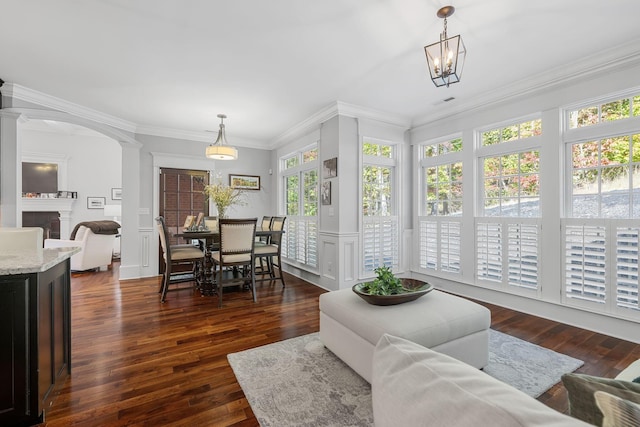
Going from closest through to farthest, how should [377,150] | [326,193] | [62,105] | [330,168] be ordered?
[62,105] → [330,168] → [326,193] → [377,150]

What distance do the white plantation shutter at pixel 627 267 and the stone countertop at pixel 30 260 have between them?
174 inches

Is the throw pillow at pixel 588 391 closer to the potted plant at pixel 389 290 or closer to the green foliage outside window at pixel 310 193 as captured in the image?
the potted plant at pixel 389 290

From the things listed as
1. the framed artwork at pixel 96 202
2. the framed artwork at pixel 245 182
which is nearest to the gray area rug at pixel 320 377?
the framed artwork at pixel 245 182

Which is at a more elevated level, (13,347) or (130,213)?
(130,213)

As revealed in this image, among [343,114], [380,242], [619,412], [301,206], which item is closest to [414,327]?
[619,412]

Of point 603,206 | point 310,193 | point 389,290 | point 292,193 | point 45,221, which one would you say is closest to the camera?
point 389,290

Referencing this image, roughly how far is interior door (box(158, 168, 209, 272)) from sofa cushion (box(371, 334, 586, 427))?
5.41 meters

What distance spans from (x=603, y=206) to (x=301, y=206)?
160 inches

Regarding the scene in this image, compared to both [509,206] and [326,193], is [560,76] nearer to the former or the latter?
[509,206]

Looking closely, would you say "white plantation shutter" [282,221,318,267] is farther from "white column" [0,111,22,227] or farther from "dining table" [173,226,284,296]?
"white column" [0,111,22,227]

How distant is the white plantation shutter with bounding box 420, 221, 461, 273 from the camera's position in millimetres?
4141

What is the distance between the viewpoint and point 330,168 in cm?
432

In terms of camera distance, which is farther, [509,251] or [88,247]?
[88,247]

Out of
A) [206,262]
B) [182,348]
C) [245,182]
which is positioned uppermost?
[245,182]
